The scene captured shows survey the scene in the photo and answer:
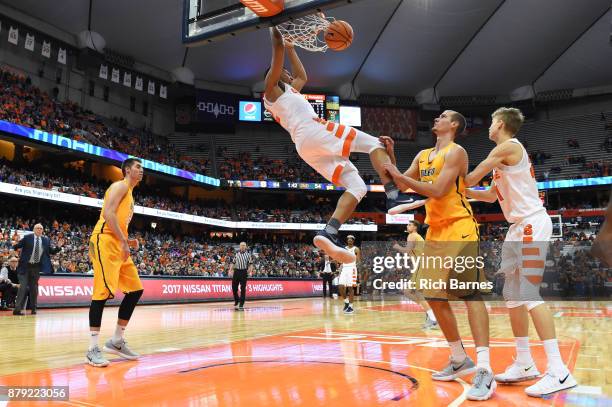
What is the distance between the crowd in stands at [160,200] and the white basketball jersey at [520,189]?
2129 cm

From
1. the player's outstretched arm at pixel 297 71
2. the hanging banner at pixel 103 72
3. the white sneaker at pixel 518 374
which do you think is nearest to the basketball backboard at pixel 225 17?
the player's outstretched arm at pixel 297 71

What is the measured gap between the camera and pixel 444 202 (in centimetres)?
376

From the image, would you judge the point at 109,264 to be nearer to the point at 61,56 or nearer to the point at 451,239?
the point at 451,239

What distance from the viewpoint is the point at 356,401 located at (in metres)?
3.13

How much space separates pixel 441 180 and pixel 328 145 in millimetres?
998

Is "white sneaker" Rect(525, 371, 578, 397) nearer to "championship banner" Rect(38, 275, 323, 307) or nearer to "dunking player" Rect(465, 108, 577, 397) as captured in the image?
"dunking player" Rect(465, 108, 577, 397)

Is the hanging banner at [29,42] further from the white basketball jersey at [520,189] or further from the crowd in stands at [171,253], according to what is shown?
the white basketball jersey at [520,189]

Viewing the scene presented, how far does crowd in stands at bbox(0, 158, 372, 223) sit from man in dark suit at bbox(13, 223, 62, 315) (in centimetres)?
1156

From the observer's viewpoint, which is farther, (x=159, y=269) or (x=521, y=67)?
(x=521, y=67)

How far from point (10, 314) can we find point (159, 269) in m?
10.8

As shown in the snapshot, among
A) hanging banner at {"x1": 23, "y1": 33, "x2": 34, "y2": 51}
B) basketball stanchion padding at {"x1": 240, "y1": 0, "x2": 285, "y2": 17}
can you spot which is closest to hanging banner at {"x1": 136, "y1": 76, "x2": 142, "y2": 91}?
hanging banner at {"x1": 23, "y1": 33, "x2": 34, "y2": 51}

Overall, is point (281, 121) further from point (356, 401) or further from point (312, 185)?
point (312, 185)

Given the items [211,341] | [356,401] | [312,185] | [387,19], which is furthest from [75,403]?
[312,185]

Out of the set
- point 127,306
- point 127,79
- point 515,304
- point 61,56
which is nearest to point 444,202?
point 515,304
